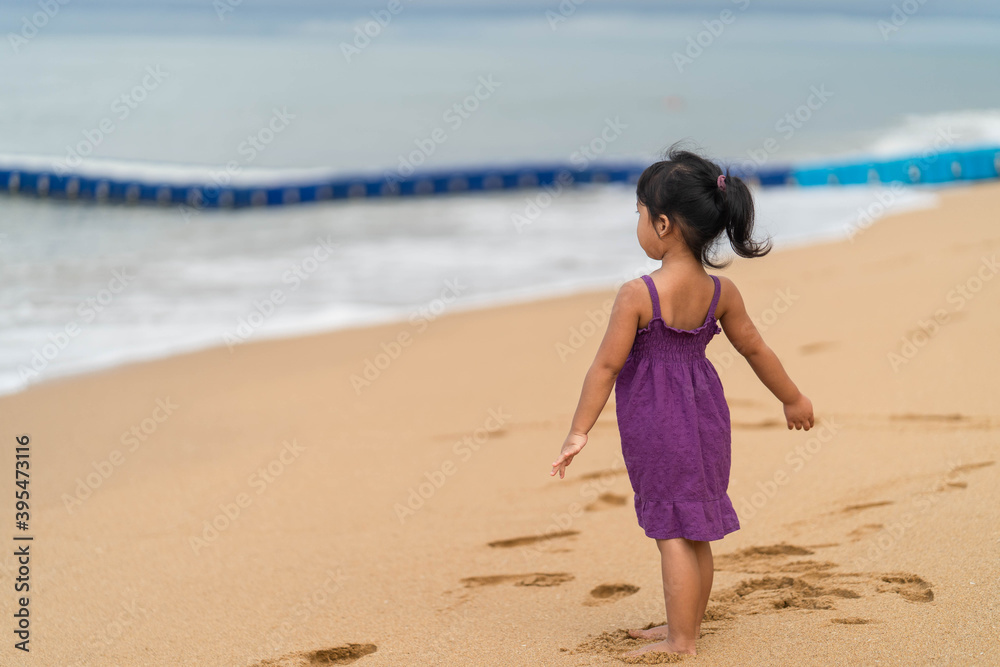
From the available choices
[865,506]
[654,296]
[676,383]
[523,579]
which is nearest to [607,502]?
[523,579]

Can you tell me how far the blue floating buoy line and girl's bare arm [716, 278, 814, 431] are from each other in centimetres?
1224

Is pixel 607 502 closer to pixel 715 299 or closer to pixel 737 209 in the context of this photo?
pixel 715 299

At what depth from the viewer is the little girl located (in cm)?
222

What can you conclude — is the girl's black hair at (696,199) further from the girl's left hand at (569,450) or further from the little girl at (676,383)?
the girl's left hand at (569,450)

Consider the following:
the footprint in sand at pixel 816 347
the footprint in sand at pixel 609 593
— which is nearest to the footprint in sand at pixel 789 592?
the footprint in sand at pixel 609 593

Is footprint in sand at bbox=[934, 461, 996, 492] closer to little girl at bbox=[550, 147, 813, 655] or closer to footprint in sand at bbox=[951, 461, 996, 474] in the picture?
footprint in sand at bbox=[951, 461, 996, 474]

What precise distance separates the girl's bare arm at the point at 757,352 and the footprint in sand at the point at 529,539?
39.9 inches

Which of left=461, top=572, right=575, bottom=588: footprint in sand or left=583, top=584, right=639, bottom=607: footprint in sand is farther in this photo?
left=461, top=572, right=575, bottom=588: footprint in sand

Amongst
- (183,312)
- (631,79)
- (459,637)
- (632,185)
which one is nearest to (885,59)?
(631,79)

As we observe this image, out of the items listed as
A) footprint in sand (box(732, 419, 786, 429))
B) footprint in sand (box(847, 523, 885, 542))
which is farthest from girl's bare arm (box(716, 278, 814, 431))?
footprint in sand (box(732, 419, 786, 429))

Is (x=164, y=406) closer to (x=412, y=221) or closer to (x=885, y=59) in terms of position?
(x=412, y=221)

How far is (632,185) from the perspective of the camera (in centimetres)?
1546

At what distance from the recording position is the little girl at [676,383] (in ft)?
7.29

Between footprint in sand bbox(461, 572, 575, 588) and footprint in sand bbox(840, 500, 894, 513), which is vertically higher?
footprint in sand bbox(840, 500, 894, 513)
